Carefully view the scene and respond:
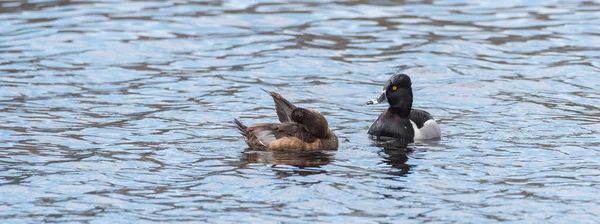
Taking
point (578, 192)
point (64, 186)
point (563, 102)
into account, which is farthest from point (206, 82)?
point (578, 192)

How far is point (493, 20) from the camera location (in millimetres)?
23297

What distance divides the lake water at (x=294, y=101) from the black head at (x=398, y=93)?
575mm

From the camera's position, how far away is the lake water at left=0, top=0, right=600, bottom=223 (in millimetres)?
10617

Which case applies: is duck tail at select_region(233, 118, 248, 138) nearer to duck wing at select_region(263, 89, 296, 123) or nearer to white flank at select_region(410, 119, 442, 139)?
duck wing at select_region(263, 89, 296, 123)

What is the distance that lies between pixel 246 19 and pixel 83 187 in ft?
41.4

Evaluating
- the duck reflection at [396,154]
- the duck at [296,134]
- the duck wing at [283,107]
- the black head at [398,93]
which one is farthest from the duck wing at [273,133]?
the black head at [398,93]

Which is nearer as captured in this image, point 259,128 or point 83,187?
point 83,187

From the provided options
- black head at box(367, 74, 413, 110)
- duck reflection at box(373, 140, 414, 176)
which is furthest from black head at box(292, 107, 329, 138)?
black head at box(367, 74, 413, 110)

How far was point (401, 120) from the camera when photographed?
576 inches

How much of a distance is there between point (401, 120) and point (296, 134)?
195 centimetres

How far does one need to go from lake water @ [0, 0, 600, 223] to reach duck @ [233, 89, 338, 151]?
0.16 meters

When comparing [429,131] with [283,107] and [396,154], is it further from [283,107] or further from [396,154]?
[283,107]

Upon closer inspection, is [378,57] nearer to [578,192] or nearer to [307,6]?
[307,6]

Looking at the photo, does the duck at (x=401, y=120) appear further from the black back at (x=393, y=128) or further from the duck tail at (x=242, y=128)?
the duck tail at (x=242, y=128)
